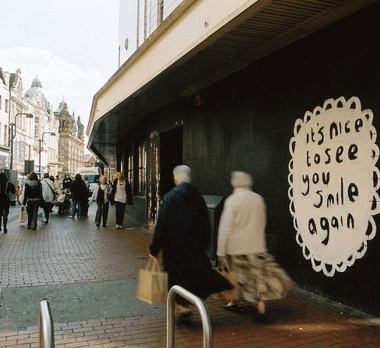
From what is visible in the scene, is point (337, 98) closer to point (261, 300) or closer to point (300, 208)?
point (300, 208)

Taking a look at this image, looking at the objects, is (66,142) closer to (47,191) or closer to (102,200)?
(47,191)

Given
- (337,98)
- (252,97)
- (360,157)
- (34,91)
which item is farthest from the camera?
(34,91)

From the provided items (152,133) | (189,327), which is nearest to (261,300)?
→ (189,327)

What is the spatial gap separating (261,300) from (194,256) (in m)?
0.91

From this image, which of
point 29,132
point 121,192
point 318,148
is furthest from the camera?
point 29,132

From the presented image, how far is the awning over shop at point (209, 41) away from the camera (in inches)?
194

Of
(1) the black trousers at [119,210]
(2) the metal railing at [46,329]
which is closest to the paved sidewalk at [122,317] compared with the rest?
(2) the metal railing at [46,329]

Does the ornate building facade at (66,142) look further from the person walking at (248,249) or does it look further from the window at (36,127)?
the person walking at (248,249)

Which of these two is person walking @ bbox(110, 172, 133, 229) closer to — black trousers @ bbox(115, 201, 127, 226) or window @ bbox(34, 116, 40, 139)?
black trousers @ bbox(115, 201, 127, 226)

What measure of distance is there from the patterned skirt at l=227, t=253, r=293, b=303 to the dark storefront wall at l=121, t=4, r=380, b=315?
107 cm

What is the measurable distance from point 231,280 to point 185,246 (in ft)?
2.47

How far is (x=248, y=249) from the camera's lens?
4.74 meters

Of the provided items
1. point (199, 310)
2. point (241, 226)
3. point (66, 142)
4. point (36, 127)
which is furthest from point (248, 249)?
point (66, 142)

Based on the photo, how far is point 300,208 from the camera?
613 cm
